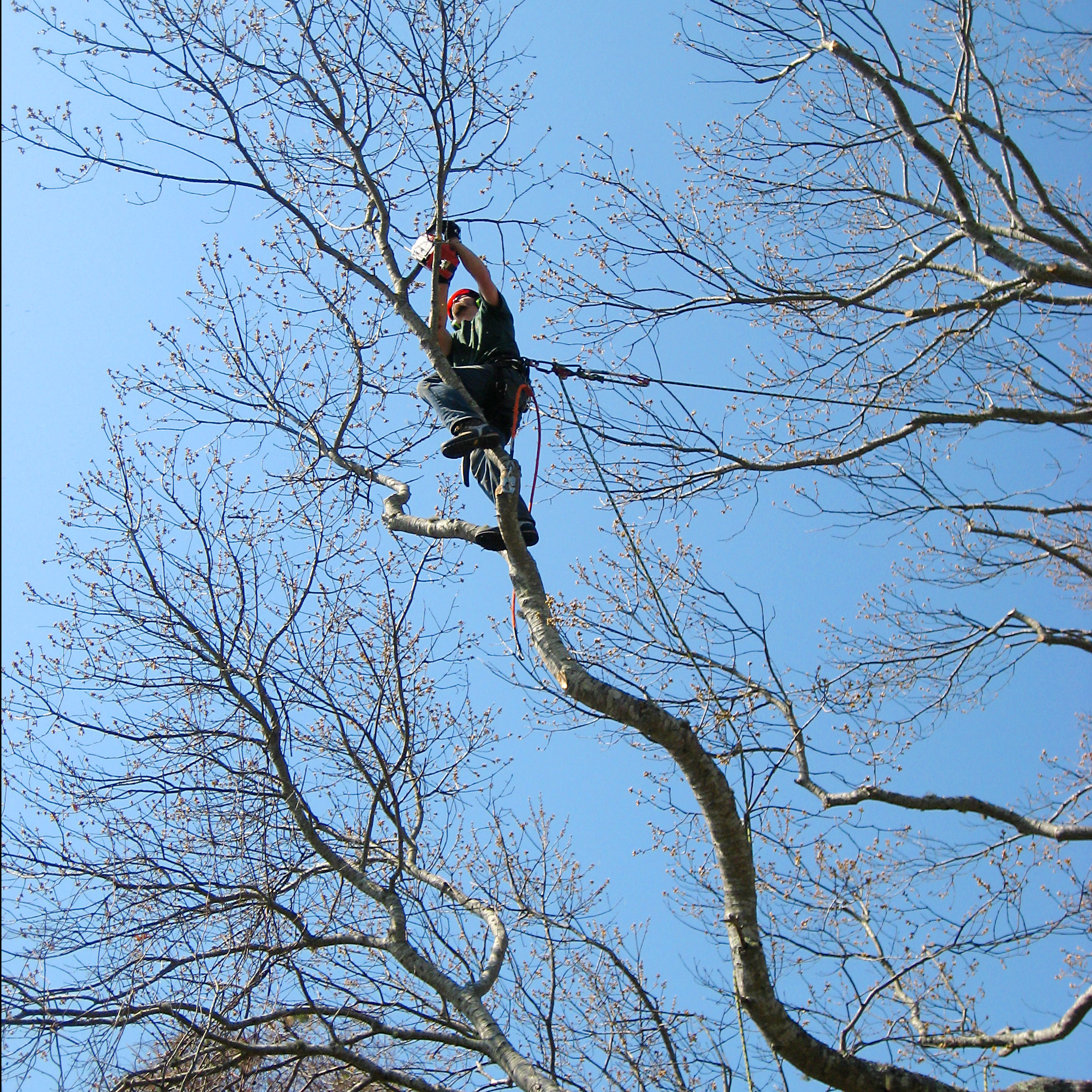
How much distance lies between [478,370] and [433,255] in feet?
2.42

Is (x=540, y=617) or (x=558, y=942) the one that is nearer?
(x=540, y=617)

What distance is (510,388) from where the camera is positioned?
5.07 meters

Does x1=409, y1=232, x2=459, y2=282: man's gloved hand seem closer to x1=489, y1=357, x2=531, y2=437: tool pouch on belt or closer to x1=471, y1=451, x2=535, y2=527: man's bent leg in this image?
x1=489, y1=357, x2=531, y2=437: tool pouch on belt

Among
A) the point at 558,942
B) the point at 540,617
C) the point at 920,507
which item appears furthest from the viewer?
the point at 920,507

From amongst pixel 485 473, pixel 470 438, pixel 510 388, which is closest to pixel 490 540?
pixel 470 438

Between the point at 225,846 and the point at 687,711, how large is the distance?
248 cm

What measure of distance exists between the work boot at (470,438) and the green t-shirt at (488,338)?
606mm

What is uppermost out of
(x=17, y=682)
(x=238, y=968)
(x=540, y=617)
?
(x=17, y=682)

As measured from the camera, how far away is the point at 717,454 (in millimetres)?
6176

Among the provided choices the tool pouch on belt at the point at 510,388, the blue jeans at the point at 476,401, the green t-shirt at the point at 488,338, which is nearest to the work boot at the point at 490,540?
the blue jeans at the point at 476,401

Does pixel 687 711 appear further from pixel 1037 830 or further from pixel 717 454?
pixel 1037 830

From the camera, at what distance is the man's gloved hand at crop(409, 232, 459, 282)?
447 cm

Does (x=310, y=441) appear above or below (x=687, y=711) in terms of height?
above

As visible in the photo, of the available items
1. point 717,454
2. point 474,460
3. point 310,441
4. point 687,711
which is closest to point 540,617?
point 474,460
